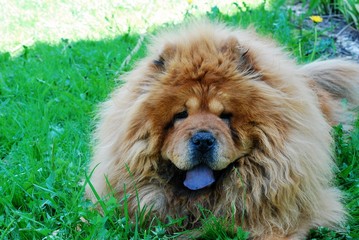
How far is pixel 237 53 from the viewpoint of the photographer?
2.81m

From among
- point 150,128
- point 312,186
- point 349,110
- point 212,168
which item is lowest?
point 349,110

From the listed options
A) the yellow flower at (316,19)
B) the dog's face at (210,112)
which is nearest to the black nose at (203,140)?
the dog's face at (210,112)

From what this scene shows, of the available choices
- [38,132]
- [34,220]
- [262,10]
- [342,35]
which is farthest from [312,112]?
[262,10]

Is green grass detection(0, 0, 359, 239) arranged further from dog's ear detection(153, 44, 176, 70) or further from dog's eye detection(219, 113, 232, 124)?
dog's ear detection(153, 44, 176, 70)

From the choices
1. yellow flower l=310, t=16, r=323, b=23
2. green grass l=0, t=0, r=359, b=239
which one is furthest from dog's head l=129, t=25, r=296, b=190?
yellow flower l=310, t=16, r=323, b=23

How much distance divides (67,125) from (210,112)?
1.70 m

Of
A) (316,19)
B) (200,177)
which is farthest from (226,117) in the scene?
(316,19)

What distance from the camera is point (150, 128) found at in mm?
2768

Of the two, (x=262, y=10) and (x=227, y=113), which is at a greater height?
(x=227, y=113)

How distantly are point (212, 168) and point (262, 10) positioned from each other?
137 inches

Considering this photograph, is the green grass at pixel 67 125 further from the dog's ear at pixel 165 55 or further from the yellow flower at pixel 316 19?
the dog's ear at pixel 165 55

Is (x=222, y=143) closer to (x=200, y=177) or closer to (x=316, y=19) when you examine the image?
(x=200, y=177)

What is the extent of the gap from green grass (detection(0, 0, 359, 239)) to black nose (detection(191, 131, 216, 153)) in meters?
0.38

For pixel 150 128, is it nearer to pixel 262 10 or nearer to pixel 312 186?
pixel 312 186
